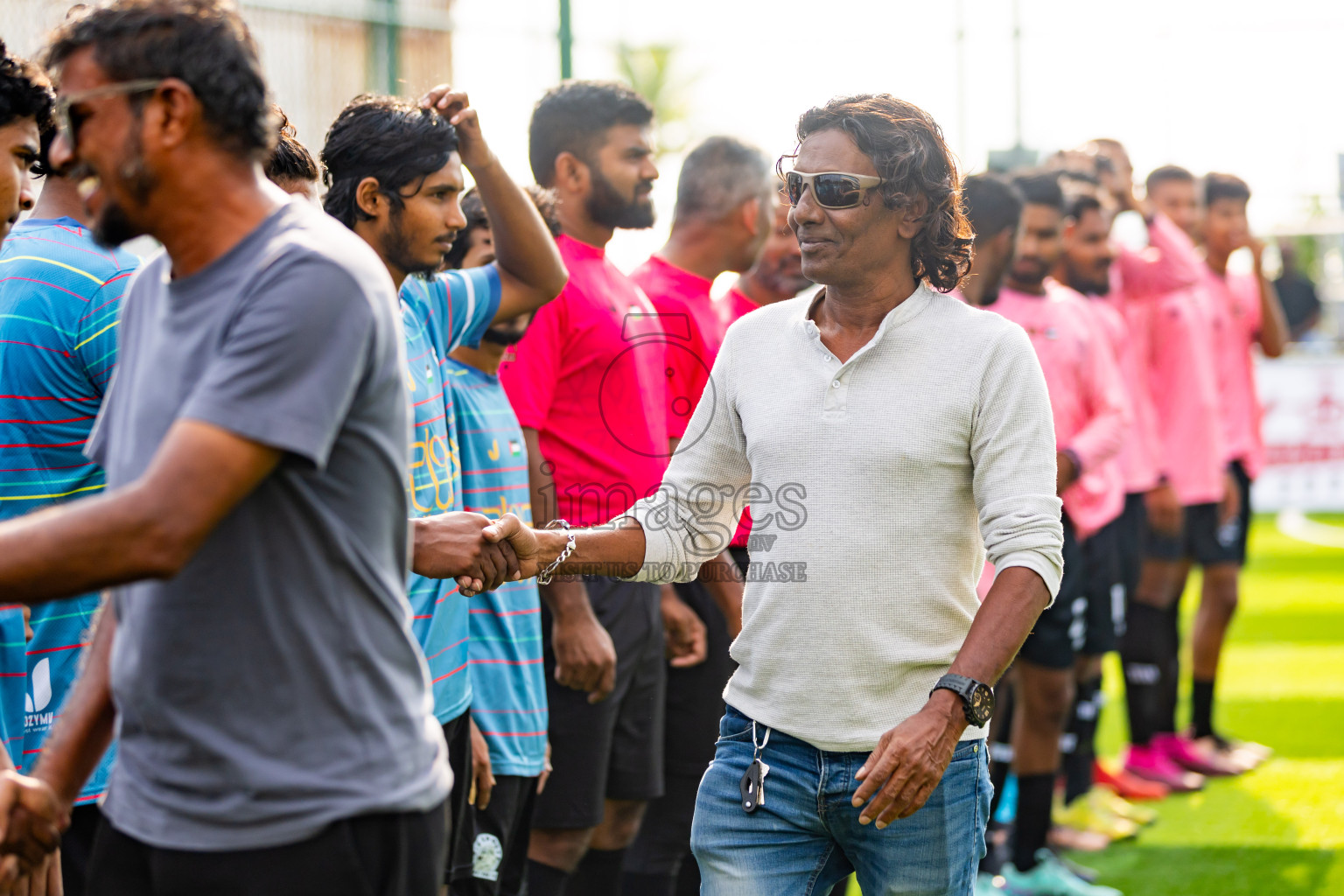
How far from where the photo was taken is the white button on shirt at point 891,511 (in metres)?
2.66

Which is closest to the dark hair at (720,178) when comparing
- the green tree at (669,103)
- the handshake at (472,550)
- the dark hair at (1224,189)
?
the handshake at (472,550)

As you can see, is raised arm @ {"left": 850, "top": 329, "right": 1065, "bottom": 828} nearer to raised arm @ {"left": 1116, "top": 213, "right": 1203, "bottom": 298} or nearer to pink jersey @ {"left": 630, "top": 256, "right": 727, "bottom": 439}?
pink jersey @ {"left": 630, "top": 256, "right": 727, "bottom": 439}

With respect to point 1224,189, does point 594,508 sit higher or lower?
lower

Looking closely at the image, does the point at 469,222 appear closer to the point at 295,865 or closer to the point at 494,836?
the point at 494,836

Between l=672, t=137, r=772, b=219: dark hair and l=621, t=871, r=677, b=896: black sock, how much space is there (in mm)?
2354

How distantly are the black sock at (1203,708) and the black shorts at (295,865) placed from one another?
650cm

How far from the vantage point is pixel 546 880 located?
4191 millimetres

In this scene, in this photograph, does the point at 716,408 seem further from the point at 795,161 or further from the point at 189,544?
the point at 189,544

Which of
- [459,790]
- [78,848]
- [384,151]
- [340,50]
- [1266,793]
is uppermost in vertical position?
[340,50]

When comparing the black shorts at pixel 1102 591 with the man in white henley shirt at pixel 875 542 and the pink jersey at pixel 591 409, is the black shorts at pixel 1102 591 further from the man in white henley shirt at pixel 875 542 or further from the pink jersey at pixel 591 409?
the man in white henley shirt at pixel 875 542

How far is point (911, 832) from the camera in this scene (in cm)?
266

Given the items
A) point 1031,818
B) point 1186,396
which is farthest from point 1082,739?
point 1186,396

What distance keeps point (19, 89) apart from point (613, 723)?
2.43 metres

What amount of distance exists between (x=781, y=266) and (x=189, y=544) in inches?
162
